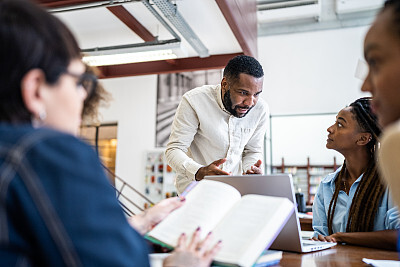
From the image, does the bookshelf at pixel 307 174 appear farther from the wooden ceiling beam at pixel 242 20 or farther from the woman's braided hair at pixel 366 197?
the woman's braided hair at pixel 366 197

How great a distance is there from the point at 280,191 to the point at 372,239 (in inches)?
21.0

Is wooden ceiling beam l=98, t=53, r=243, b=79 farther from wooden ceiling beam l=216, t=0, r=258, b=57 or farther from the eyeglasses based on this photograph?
the eyeglasses

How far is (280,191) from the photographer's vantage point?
109cm

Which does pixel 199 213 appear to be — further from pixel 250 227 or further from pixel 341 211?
pixel 341 211

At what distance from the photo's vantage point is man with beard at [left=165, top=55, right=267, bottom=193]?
6.67ft

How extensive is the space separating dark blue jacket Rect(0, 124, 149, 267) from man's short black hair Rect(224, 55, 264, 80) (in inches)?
63.6

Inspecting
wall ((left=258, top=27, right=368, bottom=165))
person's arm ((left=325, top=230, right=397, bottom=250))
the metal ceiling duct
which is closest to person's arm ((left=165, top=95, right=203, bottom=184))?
person's arm ((left=325, top=230, right=397, bottom=250))

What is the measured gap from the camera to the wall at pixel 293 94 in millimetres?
7277

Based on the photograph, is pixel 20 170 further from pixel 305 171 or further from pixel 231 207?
pixel 305 171

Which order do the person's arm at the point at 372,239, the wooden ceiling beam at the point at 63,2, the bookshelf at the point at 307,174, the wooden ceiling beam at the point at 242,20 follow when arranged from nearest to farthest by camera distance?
1. the person's arm at the point at 372,239
2. the wooden ceiling beam at the point at 242,20
3. the wooden ceiling beam at the point at 63,2
4. the bookshelf at the point at 307,174

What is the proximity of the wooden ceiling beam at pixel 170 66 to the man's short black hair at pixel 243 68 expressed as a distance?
305 cm

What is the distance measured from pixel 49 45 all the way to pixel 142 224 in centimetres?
56

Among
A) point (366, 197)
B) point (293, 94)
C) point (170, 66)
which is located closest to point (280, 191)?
point (366, 197)

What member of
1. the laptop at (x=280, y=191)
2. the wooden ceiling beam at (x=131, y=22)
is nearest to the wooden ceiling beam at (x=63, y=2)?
the wooden ceiling beam at (x=131, y=22)
